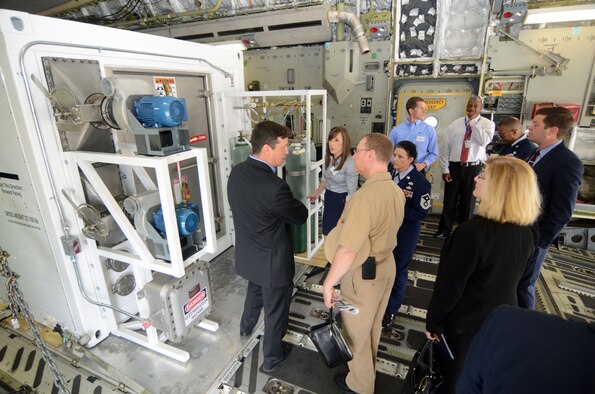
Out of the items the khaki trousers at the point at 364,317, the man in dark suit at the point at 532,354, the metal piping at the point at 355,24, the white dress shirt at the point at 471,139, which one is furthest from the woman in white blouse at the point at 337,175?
the metal piping at the point at 355,24

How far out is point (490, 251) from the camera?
148 centimetres

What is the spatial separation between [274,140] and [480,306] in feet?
5.16

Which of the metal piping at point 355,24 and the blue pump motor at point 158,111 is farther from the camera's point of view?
the metal piping at point 355,24

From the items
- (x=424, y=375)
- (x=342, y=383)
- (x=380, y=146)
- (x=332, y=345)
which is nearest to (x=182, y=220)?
(x=332, y=345)

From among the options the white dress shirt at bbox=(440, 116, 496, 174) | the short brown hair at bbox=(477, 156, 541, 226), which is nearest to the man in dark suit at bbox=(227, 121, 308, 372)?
the short brown hair at bbox=(477, 156, 541, 226)

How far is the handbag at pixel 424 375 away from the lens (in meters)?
1.68

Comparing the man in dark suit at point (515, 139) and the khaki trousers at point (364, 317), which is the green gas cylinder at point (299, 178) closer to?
the khaki trousers at point (364, 317)

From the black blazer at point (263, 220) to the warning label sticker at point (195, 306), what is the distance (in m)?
0.45

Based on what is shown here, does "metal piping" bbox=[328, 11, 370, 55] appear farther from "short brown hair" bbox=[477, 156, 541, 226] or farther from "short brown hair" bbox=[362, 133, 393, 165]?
"short brown hair" bbox=[477, 156, 541, 226]

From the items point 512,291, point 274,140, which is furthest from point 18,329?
point 512,291

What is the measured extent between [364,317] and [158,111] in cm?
179

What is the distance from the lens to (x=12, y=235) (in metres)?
2.52

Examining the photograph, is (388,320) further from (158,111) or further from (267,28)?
(267,28)

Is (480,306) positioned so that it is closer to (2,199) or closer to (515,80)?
(2,199)
